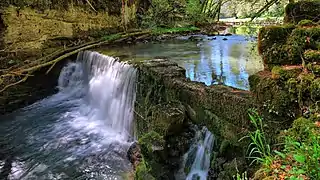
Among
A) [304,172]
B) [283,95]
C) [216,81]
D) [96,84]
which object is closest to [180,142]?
[283,95]

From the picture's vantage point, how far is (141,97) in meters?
6.85

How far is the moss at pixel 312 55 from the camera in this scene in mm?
3112

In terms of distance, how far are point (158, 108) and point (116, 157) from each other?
2.09 m

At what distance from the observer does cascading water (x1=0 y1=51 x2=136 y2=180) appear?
6.12 meters

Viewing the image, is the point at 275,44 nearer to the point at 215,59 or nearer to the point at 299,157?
the point at 299,157

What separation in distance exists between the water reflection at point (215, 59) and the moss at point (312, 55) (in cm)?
276

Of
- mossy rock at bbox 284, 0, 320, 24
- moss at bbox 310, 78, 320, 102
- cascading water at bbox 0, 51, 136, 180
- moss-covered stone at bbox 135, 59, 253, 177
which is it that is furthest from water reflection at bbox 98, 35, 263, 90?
moss at bbox 310, 78, 320, 102

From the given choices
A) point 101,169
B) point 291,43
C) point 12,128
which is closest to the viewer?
point 291,43

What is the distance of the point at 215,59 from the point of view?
410 inches

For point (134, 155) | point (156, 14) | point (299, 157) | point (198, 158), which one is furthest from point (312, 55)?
point (156, 14)

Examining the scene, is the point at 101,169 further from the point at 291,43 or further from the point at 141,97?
the point at 291,43

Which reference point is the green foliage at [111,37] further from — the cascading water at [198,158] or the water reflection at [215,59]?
the cascading water at [198,158]

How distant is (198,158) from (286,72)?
2106mm

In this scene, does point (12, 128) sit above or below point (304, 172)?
below
